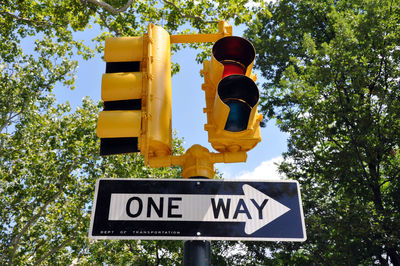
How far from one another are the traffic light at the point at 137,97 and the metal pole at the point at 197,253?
0.67 meters

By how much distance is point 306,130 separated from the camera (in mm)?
11766

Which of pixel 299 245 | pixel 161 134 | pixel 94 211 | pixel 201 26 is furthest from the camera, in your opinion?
pixel 299 245

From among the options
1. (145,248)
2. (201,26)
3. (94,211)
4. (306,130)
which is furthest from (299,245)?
(94,211)

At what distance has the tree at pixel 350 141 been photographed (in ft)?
31.5

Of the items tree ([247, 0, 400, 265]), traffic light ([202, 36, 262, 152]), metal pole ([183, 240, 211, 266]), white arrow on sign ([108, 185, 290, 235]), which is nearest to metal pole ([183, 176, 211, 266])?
metal pole ([183, 240, 211, 266])

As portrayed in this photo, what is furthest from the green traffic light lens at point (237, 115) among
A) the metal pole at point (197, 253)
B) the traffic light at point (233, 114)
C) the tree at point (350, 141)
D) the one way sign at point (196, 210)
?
the tree at point (350, 141)

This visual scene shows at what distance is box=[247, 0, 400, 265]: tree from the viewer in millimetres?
9602

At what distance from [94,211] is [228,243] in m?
14.3

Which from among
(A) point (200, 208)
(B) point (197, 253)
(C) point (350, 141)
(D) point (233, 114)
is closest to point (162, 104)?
(D) point (233, 114)

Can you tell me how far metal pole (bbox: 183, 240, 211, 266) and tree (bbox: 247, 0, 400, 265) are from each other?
352 inches

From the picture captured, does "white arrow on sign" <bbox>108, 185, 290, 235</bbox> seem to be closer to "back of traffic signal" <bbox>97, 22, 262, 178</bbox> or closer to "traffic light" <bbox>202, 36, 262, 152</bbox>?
"back of traffic signal" <bbox>97, 22, 262, 178</bbox>

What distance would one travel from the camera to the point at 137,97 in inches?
82.5

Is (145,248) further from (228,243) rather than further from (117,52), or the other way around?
(117,52)

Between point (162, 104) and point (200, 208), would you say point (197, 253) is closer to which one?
point (200, 208)
